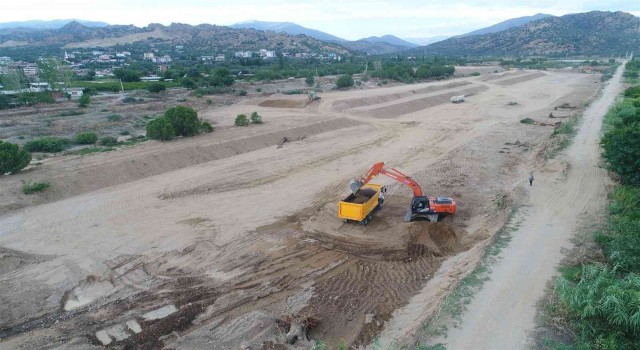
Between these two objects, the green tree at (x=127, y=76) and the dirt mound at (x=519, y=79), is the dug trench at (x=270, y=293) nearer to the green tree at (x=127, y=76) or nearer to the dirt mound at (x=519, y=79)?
the green tree at (x=127, y=76)

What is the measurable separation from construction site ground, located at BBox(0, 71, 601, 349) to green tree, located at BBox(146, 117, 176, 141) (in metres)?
0.71

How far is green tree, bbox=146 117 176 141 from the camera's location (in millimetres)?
33469

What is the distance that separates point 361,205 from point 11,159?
21.1 meters

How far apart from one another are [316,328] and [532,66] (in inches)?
5060

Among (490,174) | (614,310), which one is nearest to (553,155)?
(490,174)

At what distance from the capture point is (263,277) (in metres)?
15.4

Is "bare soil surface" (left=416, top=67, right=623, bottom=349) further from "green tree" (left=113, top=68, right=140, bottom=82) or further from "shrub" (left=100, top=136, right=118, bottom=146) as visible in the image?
"green tree" (left=113, top=68, right=140, bottom=82)

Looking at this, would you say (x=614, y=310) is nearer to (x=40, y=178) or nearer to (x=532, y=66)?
(x=40, y=178)

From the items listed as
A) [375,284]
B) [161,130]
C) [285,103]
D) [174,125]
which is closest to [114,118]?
[174,125]

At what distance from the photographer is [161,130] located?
110 feet

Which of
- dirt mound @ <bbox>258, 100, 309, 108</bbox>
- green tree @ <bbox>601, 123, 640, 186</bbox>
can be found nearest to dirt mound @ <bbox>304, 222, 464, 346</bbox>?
green tree @ <bbox>601, 123, 640, 186</bbox>

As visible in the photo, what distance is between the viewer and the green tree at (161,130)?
110 feet

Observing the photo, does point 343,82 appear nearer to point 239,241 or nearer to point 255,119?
point 255,119

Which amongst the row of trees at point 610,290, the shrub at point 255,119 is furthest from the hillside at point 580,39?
the row of trees at point 610,290
